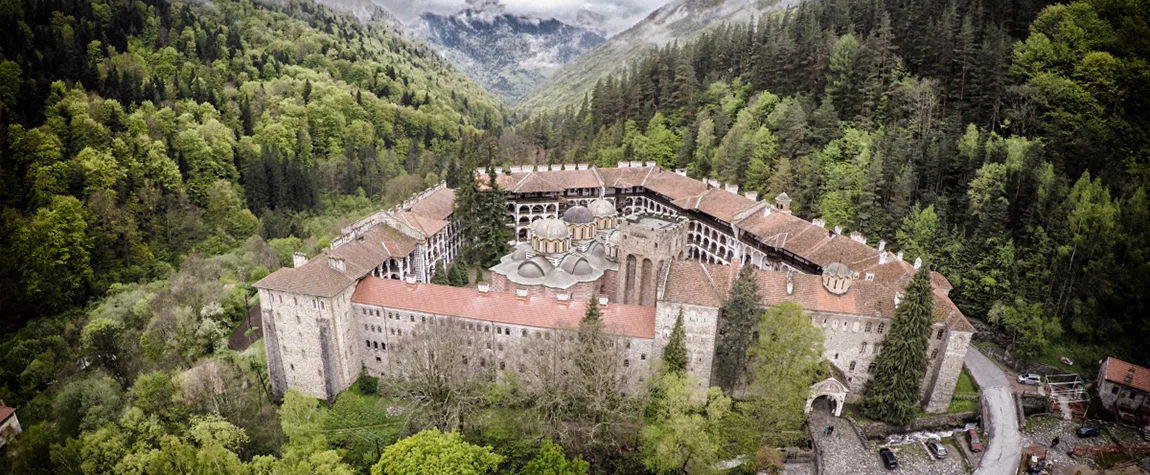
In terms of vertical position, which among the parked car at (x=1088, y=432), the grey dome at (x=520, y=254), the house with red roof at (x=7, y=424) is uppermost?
the grey dome at (x=520, y=254)

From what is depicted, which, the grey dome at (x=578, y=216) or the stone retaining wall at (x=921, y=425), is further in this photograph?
the grey dome at (x=578, y=216)

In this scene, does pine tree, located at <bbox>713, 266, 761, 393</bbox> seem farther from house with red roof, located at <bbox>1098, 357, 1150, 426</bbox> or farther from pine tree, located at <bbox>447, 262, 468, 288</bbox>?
pine tree, located at <bbox>447, 262, 468, 288</bbox>

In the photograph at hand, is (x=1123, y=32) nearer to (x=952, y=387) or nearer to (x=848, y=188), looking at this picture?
(x=848, y=188)

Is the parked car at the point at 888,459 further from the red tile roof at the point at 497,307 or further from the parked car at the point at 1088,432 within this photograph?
the red tile roof at the point at 497,307

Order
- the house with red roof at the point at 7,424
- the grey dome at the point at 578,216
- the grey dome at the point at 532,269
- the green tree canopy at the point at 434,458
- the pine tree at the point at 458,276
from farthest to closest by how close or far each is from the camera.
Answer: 1. the pine tree at the point at 458,276
2. the grey dome at the point at 578,216
3. the grey dome at the point at 532,269
4. the house with red roof at the point at 7,424
5. the green tree canopy at the point at 434,458

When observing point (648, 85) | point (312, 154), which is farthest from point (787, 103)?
point (312, 154)

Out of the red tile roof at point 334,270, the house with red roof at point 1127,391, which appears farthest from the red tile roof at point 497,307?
the house with red roof at point 1127,391
